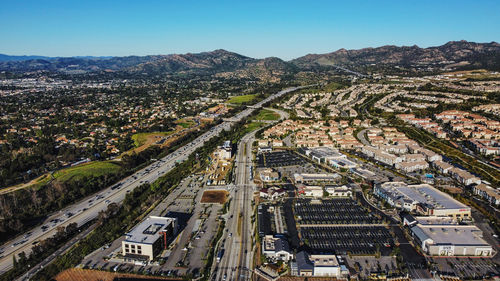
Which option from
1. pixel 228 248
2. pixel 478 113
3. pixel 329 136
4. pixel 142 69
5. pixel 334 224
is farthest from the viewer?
pixel 142 69

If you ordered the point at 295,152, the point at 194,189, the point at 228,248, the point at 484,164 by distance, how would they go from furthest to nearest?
the point at 295,152 < the point at 484,164 < the point at 194,189 < the point at 228,248

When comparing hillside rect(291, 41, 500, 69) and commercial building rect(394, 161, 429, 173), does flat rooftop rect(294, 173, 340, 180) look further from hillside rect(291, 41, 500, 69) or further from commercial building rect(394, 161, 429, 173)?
hillside rect(291, 41, 500, 69)

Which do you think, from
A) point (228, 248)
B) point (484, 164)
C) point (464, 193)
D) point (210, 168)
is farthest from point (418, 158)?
point (228, 248)

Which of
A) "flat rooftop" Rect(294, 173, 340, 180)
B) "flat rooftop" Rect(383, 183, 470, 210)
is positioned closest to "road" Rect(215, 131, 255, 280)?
"flat rooftop" Rect(294, 173, 340, 180)

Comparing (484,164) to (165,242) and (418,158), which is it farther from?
(165,242)

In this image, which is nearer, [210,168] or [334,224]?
A: [334,224]

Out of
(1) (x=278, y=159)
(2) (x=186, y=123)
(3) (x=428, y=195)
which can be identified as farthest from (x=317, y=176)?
(2) (x=186, y=123)

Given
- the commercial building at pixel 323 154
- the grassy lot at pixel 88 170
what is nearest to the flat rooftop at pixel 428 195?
the commercial building at pixel 323 154

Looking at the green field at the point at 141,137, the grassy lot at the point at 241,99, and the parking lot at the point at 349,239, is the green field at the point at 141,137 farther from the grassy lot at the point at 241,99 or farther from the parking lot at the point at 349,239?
the grassy lot at the point at 241,99
